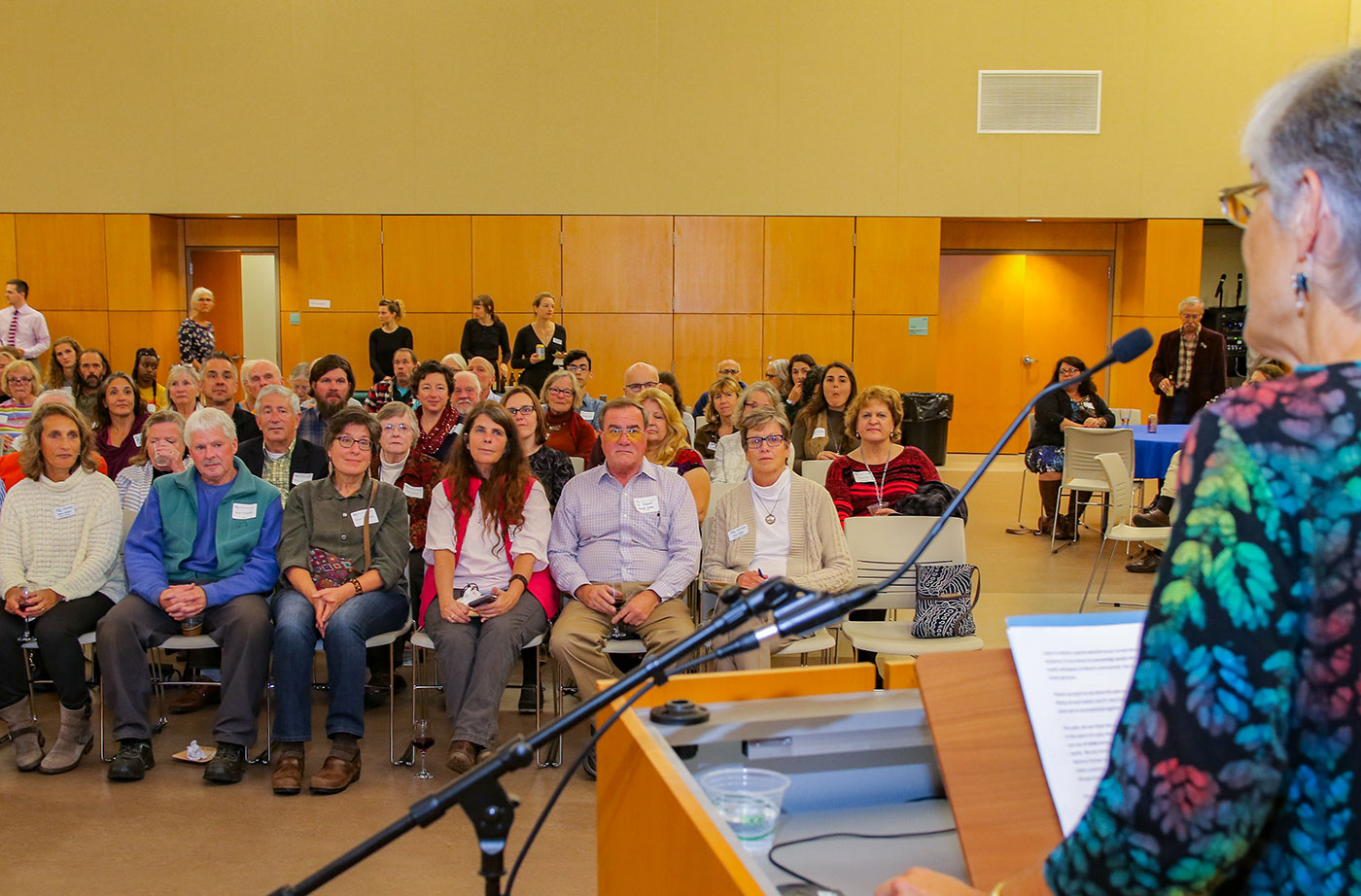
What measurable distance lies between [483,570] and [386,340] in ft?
22.5

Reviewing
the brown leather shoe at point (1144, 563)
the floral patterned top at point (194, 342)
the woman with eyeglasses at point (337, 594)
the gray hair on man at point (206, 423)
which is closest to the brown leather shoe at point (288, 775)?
the woman with eyeglasses at point (337, 594)

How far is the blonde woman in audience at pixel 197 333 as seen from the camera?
9.54 m

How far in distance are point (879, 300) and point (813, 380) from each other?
422 cm

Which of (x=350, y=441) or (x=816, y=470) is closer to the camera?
(x=350, y=441)

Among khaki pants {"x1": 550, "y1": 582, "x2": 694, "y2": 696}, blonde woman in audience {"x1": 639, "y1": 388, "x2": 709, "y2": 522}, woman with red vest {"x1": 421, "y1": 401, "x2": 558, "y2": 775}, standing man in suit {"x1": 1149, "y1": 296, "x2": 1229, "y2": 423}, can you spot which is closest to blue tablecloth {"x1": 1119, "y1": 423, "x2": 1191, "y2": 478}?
standing man in suit {"x1": 1149, "y1": 296, "x2": 1229, "y2": 423}

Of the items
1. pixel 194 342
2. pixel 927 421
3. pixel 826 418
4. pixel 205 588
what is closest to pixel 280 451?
pixel 205 588

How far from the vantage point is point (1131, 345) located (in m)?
1.19

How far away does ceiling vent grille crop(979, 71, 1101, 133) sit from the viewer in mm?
11094

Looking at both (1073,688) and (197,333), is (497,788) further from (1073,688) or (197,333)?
(197,333)

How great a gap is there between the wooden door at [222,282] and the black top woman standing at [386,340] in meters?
2.39

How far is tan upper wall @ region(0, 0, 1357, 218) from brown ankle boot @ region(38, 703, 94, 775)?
812 centimetres

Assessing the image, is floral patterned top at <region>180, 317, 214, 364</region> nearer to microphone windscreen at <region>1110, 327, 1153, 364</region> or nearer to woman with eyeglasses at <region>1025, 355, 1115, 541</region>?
woman with eyeglasses at <region>1025, 355, 1115, 541</region>

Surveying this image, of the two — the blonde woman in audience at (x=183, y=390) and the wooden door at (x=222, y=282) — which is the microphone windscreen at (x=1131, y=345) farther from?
the wooden door at (x=222, y=282)

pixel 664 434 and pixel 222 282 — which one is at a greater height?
pixel 222 282
